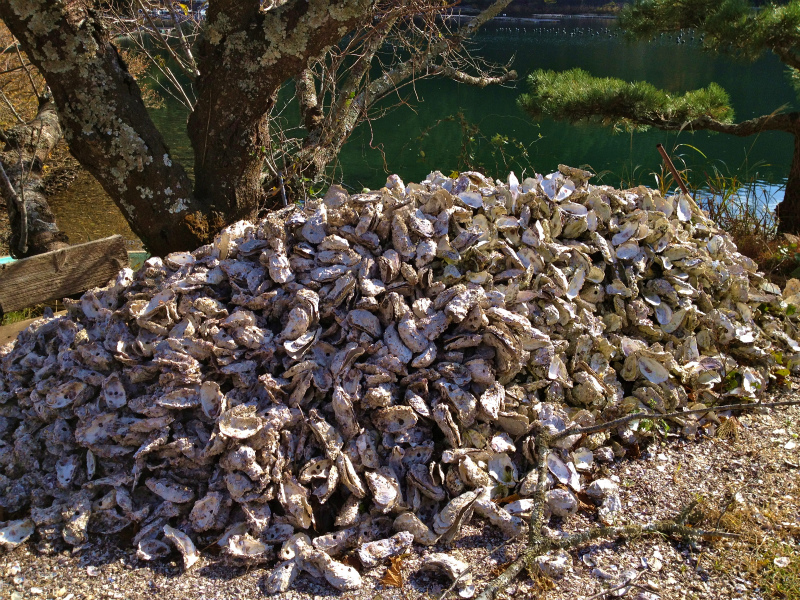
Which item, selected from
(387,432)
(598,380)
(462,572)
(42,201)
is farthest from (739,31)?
(42,201)

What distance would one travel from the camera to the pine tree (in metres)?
4.10

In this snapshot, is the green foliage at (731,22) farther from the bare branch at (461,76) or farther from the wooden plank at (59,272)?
the wooden plank at (59,272)

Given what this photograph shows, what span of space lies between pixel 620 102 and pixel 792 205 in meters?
1.46

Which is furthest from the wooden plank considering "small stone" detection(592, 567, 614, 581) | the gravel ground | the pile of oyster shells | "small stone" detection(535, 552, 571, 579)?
"small stone" detection(592, 567, 614, 581)

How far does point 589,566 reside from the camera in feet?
5.92

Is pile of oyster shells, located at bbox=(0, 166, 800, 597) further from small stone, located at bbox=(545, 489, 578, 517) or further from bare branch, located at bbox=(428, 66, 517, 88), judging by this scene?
bare branch, located at bbox=(428, 66, 517, 88)

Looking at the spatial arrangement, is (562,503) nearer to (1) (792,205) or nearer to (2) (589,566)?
(2) (589,566)

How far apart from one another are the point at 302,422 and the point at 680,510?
4.21 ft

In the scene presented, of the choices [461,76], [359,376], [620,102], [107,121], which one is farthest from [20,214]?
[620,102]

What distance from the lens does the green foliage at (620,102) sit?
4.57 metres

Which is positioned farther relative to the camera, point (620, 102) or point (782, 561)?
point (620, 102)

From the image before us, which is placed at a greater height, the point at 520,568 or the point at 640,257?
the point at 640,257

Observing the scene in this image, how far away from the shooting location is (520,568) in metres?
1.74

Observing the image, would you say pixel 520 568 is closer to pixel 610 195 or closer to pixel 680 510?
pixel 680 510
